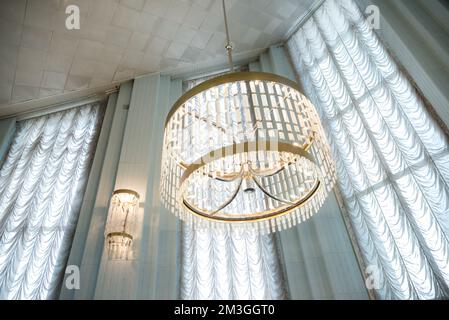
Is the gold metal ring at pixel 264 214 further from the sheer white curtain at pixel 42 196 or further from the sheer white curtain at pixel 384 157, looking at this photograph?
the sheer white curtain at pixel 42 196

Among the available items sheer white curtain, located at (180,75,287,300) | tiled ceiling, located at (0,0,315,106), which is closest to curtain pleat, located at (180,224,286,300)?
sheer white curtain, located at (180,75,287,300)

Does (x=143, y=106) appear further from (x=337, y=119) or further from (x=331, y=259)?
(x=331, y=259)

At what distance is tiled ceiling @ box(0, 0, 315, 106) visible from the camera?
13.1 feet

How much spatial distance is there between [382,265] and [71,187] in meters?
3.85

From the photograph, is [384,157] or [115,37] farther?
[115,37]

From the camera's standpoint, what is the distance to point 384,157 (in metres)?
3.01

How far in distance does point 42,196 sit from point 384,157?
13.9ft

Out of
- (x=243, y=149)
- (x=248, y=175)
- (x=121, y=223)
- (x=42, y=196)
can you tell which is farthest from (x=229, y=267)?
(x=42, y=196)

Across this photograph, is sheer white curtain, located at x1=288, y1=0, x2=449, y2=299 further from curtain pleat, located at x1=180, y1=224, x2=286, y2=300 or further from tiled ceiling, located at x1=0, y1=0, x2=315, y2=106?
tiled ceiling, located at x1=0, y1=0, x2=315, y2=106

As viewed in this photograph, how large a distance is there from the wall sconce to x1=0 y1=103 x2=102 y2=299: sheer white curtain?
3.04ft

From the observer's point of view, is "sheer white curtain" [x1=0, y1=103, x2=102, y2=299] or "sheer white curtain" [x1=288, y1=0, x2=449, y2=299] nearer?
"sheer white curtain" [x1=288, y1=0, x2=449, y2=299]

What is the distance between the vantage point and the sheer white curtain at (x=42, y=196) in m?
3.53

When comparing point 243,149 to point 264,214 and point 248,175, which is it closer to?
point 248,175

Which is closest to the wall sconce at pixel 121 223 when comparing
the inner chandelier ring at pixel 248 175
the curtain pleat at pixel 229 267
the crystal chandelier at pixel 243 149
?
the curtain pleat at pixel 229 267
